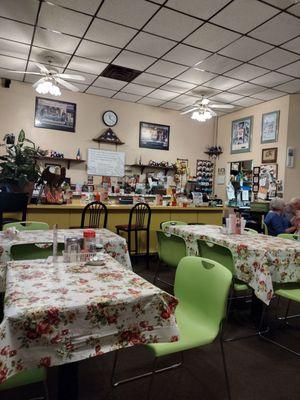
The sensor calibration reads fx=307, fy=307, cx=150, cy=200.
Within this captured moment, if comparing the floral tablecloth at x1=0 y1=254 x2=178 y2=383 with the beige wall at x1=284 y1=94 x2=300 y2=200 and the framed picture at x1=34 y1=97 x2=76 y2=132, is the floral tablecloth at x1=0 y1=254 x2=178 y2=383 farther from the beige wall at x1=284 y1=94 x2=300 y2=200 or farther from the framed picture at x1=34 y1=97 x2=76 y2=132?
the framed picture at x1=34 y1=97 x2=76 y2=132

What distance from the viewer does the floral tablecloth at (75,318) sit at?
1.08 meters

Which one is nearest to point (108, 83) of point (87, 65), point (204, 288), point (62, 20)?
point (87, 65)

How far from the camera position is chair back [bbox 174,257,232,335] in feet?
5.47

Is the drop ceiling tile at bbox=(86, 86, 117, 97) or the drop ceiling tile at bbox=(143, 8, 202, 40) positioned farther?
the drop ceiling tile at bbox=(86, 86, 117, 97)

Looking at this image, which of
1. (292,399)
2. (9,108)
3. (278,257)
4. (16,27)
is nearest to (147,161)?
(9,108)

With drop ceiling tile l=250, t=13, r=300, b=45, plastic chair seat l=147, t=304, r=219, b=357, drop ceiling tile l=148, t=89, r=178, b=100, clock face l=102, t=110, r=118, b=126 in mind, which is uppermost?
drop ceiling tile l=250, t=13, r=300, b=45

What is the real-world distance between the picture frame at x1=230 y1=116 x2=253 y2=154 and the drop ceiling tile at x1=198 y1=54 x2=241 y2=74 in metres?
2.16

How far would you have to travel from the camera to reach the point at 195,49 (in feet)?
14.5

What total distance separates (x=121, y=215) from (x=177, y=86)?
281 centimetres

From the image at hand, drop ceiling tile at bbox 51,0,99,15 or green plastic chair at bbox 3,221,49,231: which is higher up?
drop ceiling tile at bbox 51,0,99,15

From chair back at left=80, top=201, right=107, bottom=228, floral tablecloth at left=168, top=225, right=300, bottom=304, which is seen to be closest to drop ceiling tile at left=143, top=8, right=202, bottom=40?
chair back at left=80, top=201, right=107, bottom=228

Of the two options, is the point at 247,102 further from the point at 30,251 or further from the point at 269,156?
the point at 30,251

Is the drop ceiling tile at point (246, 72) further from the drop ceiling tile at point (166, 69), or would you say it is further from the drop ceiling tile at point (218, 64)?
the drop ceiling tile at point (166, 69)

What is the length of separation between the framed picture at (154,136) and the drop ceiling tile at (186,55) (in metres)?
2.48
